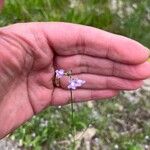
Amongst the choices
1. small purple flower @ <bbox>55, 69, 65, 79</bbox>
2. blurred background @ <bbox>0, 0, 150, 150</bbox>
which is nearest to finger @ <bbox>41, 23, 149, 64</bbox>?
small purple flower @ <bbox>55, 69, 65, 79</bbox>

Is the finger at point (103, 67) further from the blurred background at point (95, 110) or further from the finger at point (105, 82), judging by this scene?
the blurred background at point (95, 110)

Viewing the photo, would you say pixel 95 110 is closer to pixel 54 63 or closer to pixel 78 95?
pixel 78 95

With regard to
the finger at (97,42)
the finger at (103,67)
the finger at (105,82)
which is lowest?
the finger at (105,82)

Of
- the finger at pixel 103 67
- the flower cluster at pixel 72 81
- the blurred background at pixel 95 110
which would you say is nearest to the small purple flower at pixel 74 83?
the flower cluster at pixel 72 81

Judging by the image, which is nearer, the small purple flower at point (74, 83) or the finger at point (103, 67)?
the small purple flower at point (74, 83)

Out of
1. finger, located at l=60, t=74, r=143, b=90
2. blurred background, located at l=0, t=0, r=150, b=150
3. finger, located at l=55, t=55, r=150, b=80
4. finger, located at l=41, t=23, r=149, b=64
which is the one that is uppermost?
finger, located at l=41, t=23, r=149, b=64

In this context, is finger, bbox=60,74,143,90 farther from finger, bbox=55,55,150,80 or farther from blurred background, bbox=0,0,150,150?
blurred background, bbox=0,0,150,150

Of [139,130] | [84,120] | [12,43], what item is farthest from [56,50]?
[139,130]
